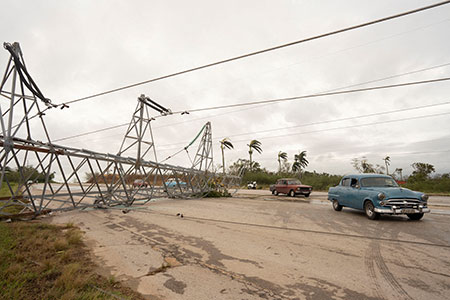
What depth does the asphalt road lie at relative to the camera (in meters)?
3.08

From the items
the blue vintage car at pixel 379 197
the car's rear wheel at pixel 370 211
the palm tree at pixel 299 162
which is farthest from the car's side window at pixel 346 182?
the palm tree at pixel 299 162

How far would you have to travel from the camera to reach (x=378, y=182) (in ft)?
28.9

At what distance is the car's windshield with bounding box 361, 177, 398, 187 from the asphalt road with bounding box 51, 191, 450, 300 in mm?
1841

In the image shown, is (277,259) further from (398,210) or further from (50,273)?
(398,210)

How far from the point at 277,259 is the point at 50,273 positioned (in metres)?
3.93

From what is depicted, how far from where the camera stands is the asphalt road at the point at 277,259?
3076mm

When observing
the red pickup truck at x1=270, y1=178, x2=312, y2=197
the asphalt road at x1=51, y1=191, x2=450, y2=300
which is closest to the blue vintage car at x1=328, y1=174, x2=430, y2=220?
the asphalt road at x1=51, y1=191, x2=450, y2=300

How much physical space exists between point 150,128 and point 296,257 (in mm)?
10996

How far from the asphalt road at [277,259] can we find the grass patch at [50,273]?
325 mm

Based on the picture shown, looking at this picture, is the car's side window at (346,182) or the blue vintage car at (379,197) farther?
the car's side window at (346,182)

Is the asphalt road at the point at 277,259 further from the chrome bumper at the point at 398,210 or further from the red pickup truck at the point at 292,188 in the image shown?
the red pickup truck at the point at 292,188

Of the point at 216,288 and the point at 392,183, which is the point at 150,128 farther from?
the point at 392,183

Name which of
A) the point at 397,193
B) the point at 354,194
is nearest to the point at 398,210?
the point at 397,193

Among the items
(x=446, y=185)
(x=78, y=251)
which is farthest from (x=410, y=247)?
(x=446, y=185)
